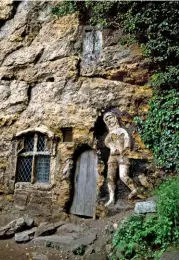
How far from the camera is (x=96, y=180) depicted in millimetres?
8125

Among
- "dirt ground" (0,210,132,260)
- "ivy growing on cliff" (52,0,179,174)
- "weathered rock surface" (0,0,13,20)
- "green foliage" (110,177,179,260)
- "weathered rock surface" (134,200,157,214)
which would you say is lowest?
"dirt ground" (0,210,132,260)

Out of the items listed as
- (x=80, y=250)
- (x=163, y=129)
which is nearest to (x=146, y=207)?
(x=80, y=250)

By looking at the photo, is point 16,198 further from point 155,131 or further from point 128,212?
point 155,131

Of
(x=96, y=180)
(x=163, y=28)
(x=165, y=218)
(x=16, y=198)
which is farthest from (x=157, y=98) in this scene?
(x=16, y=198)

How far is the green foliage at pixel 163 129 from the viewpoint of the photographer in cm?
723

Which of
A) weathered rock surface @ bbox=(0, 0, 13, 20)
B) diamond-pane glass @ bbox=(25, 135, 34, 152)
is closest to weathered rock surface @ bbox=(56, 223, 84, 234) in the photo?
diamond-pane glass @ bbox=(25, 135, 34, 152)

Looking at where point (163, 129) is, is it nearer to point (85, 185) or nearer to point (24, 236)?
point (85, 185)

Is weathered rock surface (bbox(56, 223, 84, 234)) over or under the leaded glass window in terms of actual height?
under

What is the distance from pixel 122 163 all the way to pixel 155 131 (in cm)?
118

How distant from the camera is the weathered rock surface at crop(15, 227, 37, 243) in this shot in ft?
22.8

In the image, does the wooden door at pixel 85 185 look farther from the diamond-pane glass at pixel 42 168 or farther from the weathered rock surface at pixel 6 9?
the weathered rock surface at pixel 6 9

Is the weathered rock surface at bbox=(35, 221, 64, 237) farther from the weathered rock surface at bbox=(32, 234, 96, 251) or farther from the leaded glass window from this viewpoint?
the leaded glass window

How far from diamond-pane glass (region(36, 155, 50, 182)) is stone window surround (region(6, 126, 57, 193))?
0.67 ft

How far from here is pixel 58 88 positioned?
901 centimetres
